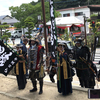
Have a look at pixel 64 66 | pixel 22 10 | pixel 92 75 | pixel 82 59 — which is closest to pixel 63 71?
pixel 64 66

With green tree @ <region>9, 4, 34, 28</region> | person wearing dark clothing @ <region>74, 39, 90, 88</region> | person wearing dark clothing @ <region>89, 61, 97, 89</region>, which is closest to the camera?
person wearing dark clothing @ <region>74, 39, 90, 88</region>

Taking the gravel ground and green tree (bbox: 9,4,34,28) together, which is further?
green tree (bbox: 9,4,34,28)

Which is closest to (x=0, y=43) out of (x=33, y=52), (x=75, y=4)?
(x=33, y=52)

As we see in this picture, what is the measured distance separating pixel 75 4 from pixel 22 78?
41.9 meters

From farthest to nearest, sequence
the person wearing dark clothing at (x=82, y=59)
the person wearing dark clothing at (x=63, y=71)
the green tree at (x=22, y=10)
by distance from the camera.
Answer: the green tree at (x=22, y=10) → the person wearing dark clothing at (x=82, y=59) → the person wearing dark clothing at (x=63, y=71)

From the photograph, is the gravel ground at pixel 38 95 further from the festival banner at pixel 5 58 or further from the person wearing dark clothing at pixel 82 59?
the festival banner at pixel 5 58

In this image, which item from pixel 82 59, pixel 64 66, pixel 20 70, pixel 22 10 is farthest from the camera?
pixel 22 10

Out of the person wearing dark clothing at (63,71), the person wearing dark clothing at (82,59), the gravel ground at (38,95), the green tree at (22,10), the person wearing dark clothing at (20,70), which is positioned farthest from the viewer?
the green tree at (22,10)

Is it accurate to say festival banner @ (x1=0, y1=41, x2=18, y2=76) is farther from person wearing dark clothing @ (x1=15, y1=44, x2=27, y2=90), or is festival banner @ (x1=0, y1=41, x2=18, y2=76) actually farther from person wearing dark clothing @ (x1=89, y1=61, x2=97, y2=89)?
person wearing dark clothing @ (x1=89, y1=61, x2=97, y2=89)

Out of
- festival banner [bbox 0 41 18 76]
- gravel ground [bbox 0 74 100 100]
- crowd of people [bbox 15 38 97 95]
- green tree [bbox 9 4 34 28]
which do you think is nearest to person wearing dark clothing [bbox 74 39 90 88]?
crowd of people [bbox 15 38 97 95]

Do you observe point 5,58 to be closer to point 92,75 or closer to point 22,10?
point 92,75

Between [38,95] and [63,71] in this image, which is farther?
[38,95]

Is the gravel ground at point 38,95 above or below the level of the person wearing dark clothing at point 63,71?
below

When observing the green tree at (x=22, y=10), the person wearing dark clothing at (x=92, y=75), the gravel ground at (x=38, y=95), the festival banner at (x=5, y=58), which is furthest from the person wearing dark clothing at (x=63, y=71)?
the green tree at (x=22, y=10)
